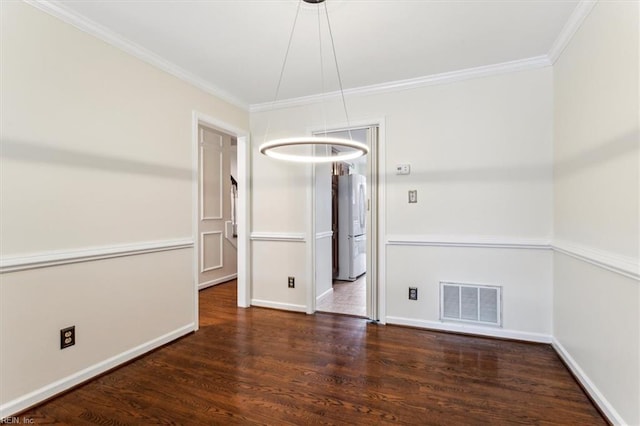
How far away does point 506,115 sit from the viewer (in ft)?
9.14

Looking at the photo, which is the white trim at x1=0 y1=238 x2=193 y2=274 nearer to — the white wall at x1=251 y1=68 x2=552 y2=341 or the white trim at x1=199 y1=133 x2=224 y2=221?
the white trim at x1=199 y1=133 x2=224 y2=221

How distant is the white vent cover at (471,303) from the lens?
2.85m


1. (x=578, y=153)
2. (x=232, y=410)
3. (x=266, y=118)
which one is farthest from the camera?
(x=266, y=118)

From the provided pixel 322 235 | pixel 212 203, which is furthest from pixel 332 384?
pixel 212 203

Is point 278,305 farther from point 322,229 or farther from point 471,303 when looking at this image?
point 471,303

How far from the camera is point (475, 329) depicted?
115 inches

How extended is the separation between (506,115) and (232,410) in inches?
125

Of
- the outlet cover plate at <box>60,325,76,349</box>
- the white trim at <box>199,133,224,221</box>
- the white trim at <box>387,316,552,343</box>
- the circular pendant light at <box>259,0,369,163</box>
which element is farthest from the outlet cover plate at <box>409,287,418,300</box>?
the white trim at <box>199,133,224,221</box>

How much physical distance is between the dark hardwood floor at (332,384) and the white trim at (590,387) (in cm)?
5

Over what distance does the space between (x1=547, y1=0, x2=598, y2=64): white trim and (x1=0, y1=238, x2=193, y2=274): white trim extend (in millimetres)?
3495

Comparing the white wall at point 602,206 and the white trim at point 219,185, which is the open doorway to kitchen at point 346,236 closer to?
the white wall at point 602,206

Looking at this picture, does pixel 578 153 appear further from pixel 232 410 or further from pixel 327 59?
pixel 232 410

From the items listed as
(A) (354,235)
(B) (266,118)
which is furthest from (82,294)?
(A) (354,235)

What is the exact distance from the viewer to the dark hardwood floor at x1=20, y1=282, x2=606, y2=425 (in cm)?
177
